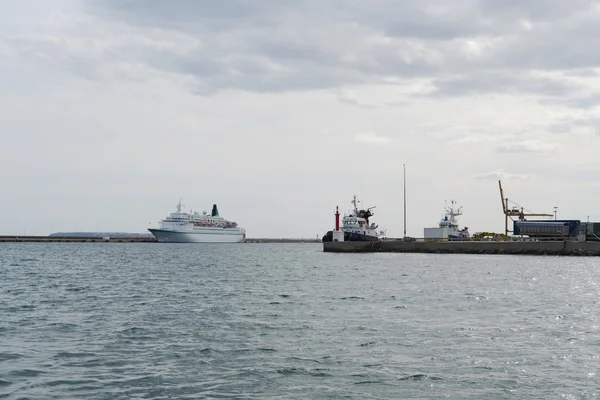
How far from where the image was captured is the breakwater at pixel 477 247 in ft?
318

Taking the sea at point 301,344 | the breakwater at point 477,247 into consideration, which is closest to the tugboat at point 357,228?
the breakwater at point 477,247

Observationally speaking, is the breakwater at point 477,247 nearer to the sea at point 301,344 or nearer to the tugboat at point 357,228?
the tugboat at point 357,228

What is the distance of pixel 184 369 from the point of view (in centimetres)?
1878

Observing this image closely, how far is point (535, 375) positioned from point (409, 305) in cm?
1568

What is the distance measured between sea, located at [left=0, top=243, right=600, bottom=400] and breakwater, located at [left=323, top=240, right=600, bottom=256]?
192 feet

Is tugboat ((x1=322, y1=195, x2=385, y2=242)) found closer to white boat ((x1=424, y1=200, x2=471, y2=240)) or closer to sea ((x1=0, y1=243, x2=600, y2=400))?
white boat ((x1=424, y1=200, x2=471, y2=240))

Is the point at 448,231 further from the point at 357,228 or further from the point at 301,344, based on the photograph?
the point at 301,344

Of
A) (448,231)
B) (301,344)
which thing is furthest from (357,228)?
(301,344)

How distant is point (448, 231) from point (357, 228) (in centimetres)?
2397

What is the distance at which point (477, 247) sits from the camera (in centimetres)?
10619

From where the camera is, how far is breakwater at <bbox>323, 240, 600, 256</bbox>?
9694cm

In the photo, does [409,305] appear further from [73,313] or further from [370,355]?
[73,313]

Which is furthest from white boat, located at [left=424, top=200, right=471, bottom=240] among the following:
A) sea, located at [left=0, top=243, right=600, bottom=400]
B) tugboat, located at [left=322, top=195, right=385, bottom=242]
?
sea, located at [left=0, top=243, right=600, bottom=400]

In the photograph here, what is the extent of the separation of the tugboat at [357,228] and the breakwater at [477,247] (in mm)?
4628
